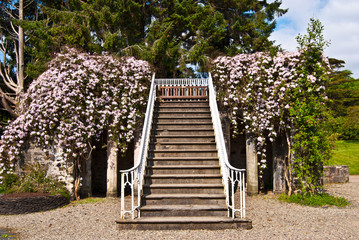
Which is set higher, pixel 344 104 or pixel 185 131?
pixel 344 104

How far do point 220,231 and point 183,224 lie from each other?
68cm

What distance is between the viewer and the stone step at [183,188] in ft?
21.4

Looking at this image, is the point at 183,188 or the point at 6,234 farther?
the point at 183,188

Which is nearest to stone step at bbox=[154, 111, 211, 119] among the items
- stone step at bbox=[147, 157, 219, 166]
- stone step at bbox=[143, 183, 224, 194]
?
stone step at bbox=[147, 157, 219, 166]

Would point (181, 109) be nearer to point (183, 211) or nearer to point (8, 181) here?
point (183, 211)

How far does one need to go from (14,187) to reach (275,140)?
7748mm

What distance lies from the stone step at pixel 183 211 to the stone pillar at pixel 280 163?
164 inches

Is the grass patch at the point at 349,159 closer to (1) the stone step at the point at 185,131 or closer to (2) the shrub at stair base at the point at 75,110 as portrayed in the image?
(1) the stone step at the point at 185,131

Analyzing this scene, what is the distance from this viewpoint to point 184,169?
23.3 feet

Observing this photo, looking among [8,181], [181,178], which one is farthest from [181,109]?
[8,181]

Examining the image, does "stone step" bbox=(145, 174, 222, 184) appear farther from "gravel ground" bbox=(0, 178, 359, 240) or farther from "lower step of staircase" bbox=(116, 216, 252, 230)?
"lower step of staircase" bbox=(116, 216, 252, 230)

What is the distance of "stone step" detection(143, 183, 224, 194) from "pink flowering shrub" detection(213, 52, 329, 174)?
123 inches

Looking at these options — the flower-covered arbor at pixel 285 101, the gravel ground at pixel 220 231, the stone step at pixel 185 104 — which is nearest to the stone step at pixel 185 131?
the flower-covered arbor at pixel 285 101

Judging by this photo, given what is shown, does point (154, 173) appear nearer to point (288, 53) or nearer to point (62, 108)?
point (62, 108)
